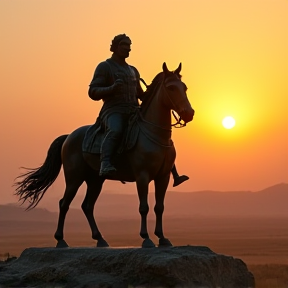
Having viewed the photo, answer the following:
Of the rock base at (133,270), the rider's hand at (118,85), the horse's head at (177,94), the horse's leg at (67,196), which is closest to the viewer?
the rock base at (133,270)

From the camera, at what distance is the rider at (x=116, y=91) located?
500 inches

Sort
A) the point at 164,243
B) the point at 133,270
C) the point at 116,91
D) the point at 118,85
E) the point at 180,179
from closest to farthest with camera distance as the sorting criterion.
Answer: the point at 133,270, the point at 164,243, the point at 180,179, the point at 118,85, the point at 116,91

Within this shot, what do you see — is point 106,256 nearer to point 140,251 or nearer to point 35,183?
point 140,251

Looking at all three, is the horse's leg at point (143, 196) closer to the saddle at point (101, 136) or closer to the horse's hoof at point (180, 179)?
the saddle at point (101, 136)

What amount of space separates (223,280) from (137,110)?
3.08 meters

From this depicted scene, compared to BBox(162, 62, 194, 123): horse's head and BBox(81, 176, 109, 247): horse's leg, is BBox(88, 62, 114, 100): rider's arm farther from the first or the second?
BBox(81, 176, 109, 247): horse's leg

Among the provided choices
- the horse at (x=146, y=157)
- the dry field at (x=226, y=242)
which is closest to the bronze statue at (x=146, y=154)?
the horse at (x=146, y=157)

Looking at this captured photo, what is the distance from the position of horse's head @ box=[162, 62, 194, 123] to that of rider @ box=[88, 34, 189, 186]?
3.16 feet

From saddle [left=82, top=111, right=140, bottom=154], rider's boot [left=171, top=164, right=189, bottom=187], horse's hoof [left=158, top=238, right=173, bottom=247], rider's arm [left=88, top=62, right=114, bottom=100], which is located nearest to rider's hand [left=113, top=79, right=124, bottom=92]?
rider's arm [left=88, top=62, right=114, bottom=100]

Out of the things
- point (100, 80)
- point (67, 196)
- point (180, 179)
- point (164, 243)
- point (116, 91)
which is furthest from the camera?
point (67, 196)

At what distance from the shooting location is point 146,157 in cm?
1234

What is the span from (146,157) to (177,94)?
110cm

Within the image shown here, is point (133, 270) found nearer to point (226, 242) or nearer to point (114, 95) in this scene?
point (114, 95)

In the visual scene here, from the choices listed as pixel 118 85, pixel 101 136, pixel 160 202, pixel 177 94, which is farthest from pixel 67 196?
pixel 177 94
